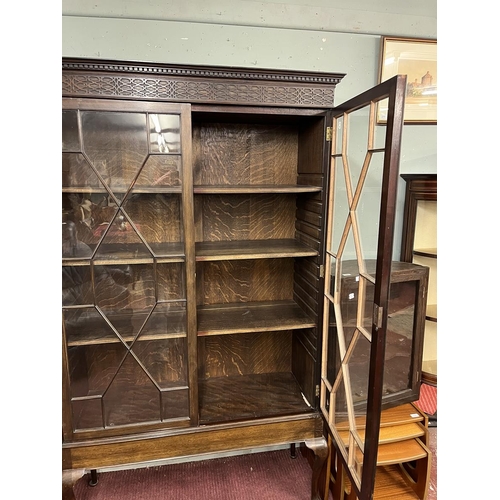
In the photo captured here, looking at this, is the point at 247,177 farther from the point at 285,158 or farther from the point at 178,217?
the point at 178,217

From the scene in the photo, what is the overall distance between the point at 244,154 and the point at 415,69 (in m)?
0.96

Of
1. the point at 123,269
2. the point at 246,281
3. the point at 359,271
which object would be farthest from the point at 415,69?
the point at 123,269

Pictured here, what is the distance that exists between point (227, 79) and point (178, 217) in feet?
1.74

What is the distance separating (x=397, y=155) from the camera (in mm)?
986

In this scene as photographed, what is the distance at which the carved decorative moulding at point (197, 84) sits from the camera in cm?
123

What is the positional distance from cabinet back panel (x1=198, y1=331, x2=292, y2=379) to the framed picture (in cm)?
133

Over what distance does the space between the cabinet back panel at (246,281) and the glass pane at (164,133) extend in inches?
24.4

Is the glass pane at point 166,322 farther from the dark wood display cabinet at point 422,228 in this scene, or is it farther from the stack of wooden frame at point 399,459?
the dark wood display cabinet at point 422,228

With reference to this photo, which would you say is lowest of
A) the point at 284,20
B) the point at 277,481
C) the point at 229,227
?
the point at 277,481

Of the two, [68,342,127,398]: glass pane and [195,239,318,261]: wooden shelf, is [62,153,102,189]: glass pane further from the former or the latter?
[68,342,127,398]: glass pane

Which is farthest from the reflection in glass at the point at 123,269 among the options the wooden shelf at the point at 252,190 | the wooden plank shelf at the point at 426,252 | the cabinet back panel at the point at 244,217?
the wooden plank shelf at the point at 426,252

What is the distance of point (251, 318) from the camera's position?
5.49 feet

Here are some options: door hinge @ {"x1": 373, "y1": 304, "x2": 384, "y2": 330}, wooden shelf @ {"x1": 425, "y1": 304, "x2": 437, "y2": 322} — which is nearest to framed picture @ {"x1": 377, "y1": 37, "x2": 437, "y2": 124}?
wooden shelf @ {"x1": 425, "y1": 304, "x2": 437, "y2": 322}

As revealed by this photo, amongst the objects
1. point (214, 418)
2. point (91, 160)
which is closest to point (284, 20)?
point (91, 160)
